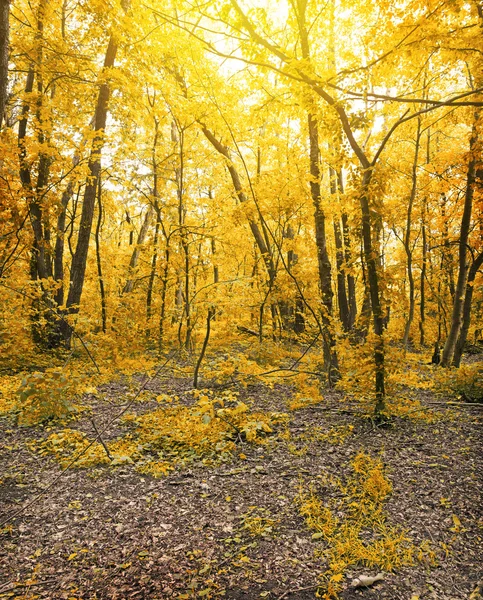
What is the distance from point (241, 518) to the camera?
3598 mm

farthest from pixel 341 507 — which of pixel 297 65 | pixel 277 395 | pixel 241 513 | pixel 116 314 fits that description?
pixel 116 314

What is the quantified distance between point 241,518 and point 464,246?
28.6 feet

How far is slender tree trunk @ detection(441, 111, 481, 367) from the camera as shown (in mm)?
8578

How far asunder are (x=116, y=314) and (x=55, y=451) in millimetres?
6952

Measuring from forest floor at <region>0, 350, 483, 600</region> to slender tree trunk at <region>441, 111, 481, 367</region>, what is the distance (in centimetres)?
467

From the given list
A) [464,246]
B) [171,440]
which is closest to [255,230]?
[464,246]

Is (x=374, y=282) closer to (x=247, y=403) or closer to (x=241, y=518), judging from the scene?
(x=247, y=403)

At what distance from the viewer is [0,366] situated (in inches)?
325

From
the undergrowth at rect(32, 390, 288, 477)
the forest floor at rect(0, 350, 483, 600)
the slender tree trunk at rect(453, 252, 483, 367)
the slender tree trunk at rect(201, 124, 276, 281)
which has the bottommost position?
the forest floor at rect(0, 350, 483, 600)

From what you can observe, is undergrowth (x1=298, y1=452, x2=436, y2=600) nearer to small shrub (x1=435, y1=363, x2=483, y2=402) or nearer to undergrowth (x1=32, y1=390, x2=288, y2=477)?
undergrowth (x1=32, y1=390, x2=288, y2=477)

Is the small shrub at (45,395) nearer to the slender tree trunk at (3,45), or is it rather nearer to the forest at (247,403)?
the forest at (247,403)

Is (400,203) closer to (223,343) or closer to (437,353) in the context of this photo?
(437,353)

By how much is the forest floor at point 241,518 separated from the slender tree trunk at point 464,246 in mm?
4674

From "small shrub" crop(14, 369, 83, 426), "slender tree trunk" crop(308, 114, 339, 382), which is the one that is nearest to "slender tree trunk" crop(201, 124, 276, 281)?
"slender tree trunk" crop(308, 114, 339, 382)
